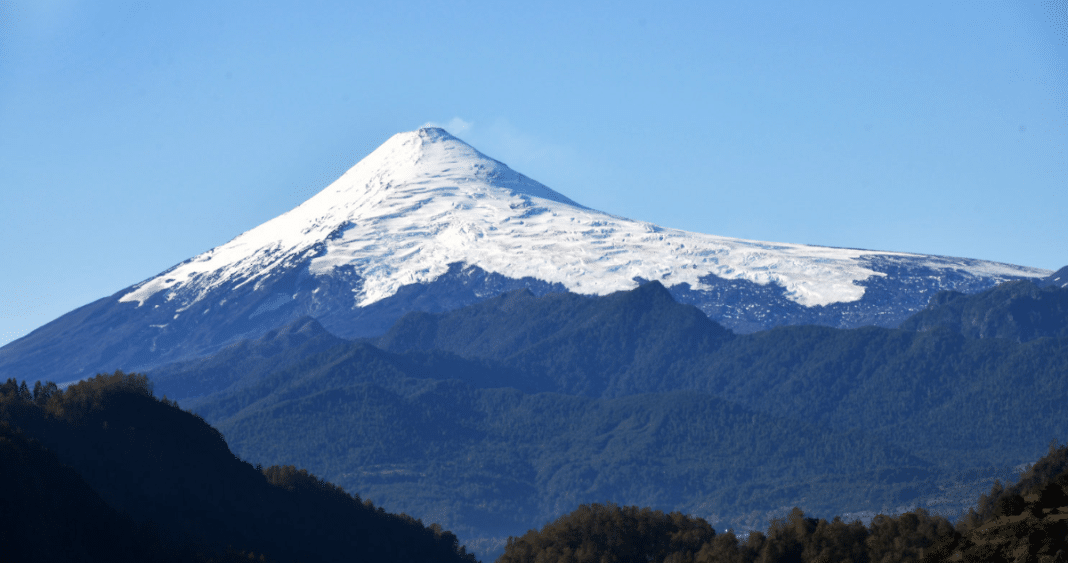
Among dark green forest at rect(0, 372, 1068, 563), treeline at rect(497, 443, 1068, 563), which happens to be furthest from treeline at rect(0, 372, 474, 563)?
treeline at rect(497, 443, 1068, 563)

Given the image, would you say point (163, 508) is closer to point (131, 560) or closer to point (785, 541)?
point (131, 560)

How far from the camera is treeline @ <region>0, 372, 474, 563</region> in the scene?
268ft

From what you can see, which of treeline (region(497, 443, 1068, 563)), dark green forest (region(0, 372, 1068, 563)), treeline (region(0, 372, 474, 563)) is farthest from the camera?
treeline (region(0, 372, 474, 563))

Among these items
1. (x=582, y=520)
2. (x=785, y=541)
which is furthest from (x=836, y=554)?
(x=582, y=520)

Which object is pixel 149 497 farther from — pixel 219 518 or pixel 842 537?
pixel 842 537

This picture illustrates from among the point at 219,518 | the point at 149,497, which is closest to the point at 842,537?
the point at 219,518

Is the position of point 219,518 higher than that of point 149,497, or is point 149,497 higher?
point 149,497

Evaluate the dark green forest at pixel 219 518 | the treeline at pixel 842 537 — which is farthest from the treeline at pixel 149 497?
the treeline at pixel 842 537

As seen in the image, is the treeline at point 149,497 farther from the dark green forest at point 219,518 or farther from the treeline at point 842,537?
the treeline at point 842,537

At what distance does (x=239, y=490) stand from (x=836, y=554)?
4983 centimetres

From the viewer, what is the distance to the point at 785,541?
3337 inches

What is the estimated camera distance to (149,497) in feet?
334

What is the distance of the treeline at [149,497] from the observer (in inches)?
3216

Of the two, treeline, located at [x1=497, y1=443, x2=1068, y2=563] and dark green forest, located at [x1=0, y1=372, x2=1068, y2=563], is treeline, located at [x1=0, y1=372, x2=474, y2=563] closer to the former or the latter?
dark green forest, located at [x1=0, y1=372, x2=1068, y2=563]
